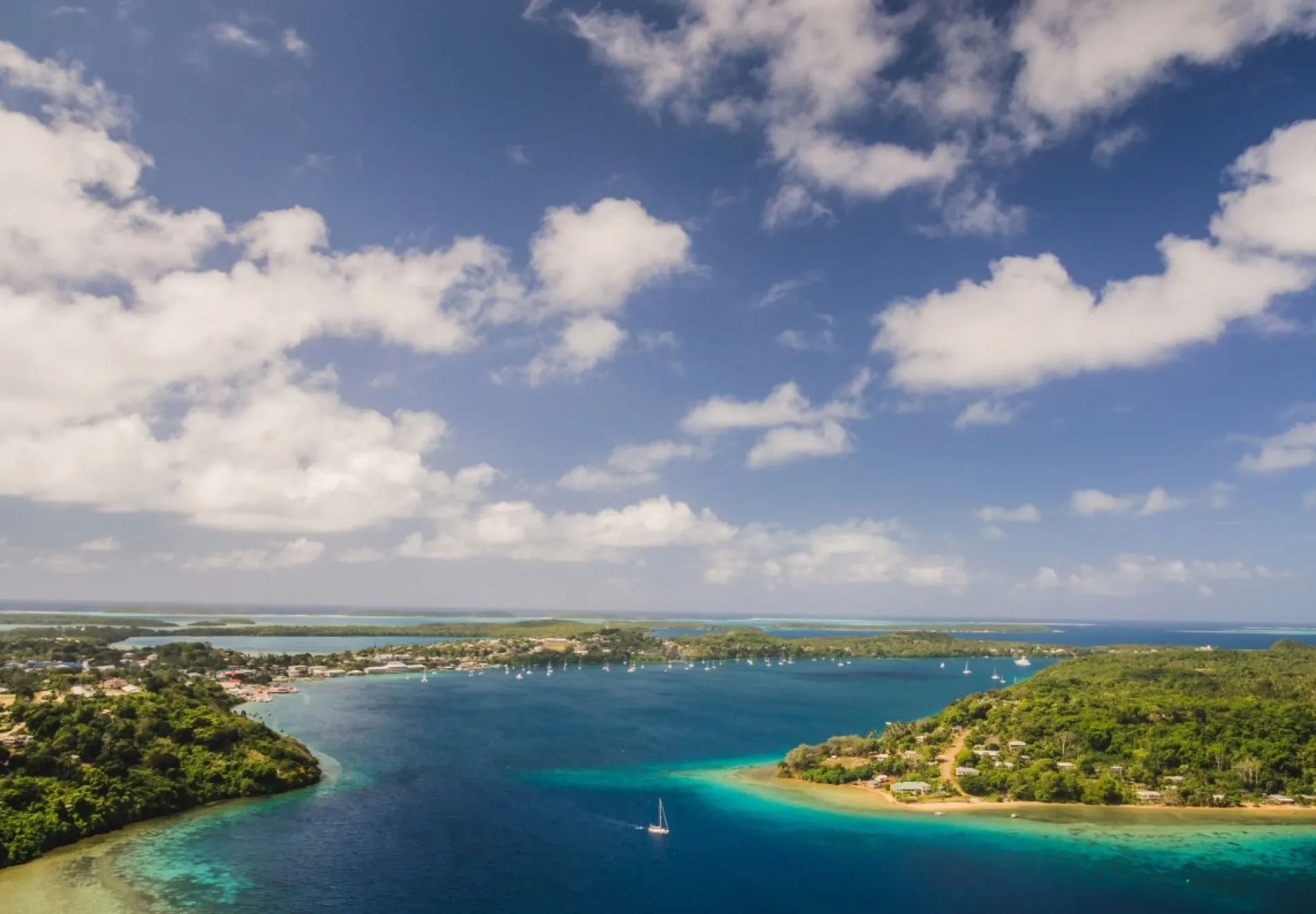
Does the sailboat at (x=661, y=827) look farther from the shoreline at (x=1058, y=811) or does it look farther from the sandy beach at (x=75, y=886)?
the sandy beach at (x=75, y=886)

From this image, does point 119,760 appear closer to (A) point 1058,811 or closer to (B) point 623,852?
(B) point 623,852

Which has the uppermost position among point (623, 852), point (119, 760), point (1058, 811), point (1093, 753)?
point (119, 760)

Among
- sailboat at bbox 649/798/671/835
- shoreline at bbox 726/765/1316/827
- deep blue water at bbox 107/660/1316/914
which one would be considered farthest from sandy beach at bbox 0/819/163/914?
shoreline at bbox 726/765/1316/827

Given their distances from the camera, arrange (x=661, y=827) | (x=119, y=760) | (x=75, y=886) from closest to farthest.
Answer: (x=75, y=886)
(x=661, y=827)
(x=119, y=760)

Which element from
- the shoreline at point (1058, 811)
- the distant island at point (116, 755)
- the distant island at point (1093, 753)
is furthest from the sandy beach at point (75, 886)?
the distant island at point (1093, 753)

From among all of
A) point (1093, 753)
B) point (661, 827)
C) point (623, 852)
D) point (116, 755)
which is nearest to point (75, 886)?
point (116, 755)

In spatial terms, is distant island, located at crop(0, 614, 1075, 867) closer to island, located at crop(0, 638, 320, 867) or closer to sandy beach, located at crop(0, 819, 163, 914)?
island, located at crop(0, 638, 320, 867)

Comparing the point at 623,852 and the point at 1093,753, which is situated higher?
the point at 1093,753

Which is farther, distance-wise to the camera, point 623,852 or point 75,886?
point 623,852
